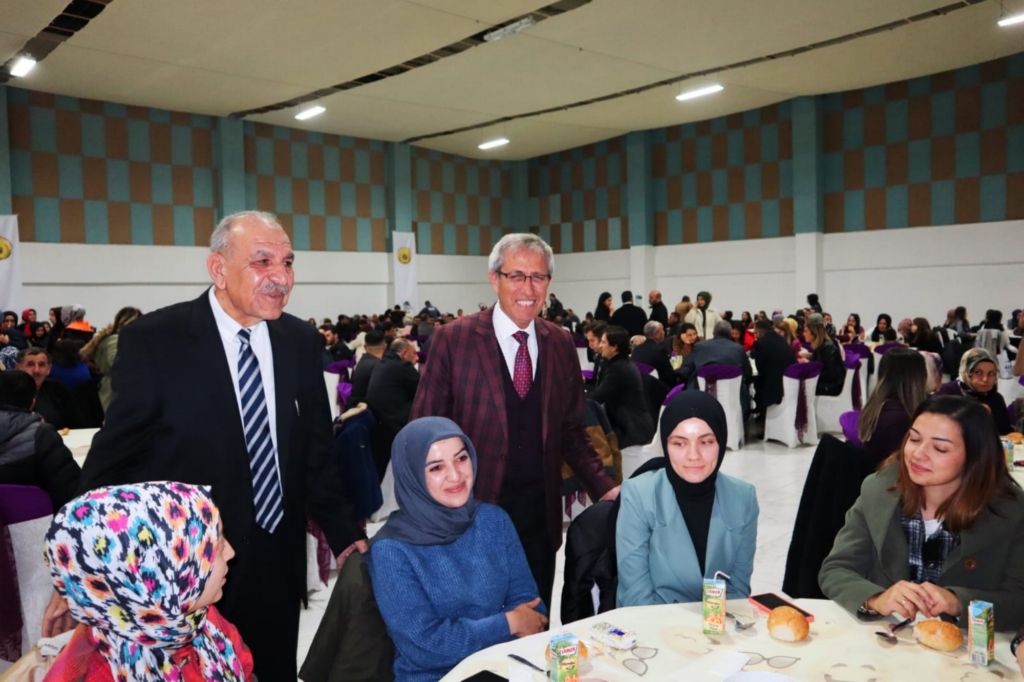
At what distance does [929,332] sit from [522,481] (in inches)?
348

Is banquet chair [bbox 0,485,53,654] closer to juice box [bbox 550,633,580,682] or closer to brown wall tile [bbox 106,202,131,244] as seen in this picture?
juice box [bbox 550,633,580,682]

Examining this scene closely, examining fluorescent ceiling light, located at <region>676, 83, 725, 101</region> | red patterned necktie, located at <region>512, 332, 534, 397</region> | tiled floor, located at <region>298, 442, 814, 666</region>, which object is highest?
fluorescent ceiling light, located at <region>676, 83, 725, 101</region>

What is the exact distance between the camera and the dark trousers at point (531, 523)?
2457 mm

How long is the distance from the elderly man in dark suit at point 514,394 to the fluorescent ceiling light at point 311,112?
1260cm

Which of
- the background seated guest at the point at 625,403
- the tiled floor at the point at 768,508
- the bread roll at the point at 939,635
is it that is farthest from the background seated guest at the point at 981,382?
the bread roll at the point at 939,635

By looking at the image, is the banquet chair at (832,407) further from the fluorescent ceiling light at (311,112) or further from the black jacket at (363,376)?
the fluorescent ceiling light at (311,112)

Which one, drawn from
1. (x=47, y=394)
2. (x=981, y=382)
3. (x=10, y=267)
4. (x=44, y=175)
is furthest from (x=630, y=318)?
(x=44, y=175)

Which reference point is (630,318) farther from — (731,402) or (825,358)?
(731,402)

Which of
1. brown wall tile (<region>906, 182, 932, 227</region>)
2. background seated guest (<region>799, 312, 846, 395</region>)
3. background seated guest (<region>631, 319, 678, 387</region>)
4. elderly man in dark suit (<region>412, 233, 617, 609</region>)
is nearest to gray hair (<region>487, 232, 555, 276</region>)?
elderly man in dark suit (<region>412, 233, 617, 609</region>)

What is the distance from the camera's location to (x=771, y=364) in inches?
297

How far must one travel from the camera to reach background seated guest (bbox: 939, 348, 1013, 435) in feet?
13.8

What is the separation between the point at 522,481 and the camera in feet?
8.09

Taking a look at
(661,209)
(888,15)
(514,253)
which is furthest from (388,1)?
(661,209)

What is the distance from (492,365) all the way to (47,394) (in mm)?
3926
